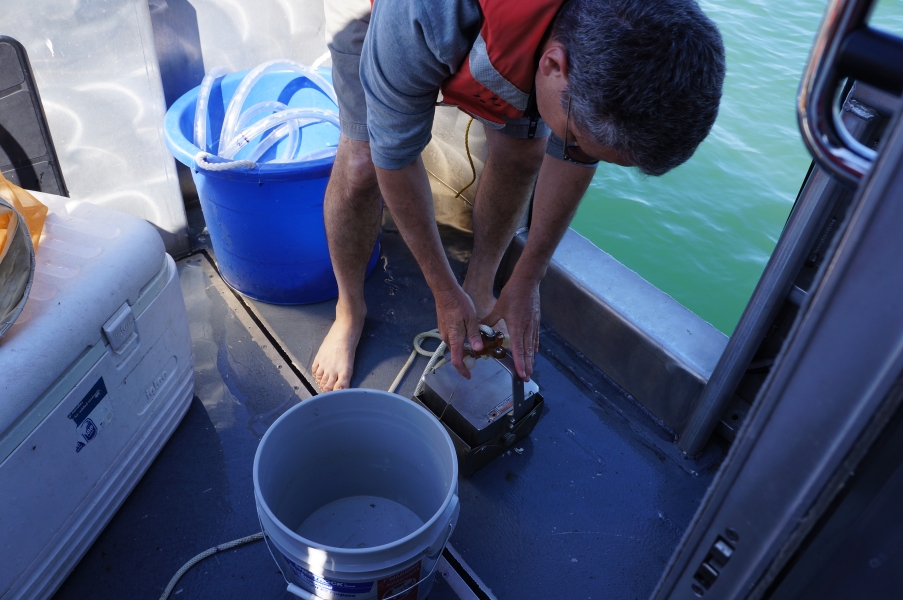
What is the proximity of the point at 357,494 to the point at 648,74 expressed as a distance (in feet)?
3.60

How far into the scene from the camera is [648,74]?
79cm

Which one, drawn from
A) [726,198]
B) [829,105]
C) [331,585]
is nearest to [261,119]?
[331,585]

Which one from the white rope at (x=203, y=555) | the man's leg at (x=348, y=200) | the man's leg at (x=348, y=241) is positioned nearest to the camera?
the white rope at (x=203, y=555)

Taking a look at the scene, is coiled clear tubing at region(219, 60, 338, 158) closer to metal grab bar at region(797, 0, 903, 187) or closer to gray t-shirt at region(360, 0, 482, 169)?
gray t-shirt at region(360, 0, 482, 169)

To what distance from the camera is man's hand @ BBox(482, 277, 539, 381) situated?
1.43 metres

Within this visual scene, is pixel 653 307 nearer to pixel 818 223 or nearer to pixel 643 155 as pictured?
pixel 818 223

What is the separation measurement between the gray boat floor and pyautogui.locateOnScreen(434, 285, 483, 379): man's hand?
368 millimetres

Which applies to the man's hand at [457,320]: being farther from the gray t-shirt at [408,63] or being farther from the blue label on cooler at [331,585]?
the blue label on cooler at [331,585]

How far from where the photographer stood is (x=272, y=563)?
4.33 feet

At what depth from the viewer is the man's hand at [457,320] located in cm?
133

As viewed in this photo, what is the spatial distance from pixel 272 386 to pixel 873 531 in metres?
1.46

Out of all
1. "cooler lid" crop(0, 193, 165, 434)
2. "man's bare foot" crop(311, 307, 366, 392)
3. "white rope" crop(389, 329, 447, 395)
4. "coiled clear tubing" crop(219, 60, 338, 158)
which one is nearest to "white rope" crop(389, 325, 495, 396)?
"white rope" crop(389, 329, 447, 395)

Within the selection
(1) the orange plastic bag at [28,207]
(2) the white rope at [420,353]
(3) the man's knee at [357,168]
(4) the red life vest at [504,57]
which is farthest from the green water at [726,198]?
(1) the orange plastic bag at [28,207]

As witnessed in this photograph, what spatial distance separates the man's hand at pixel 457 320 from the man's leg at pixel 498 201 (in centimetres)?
41
